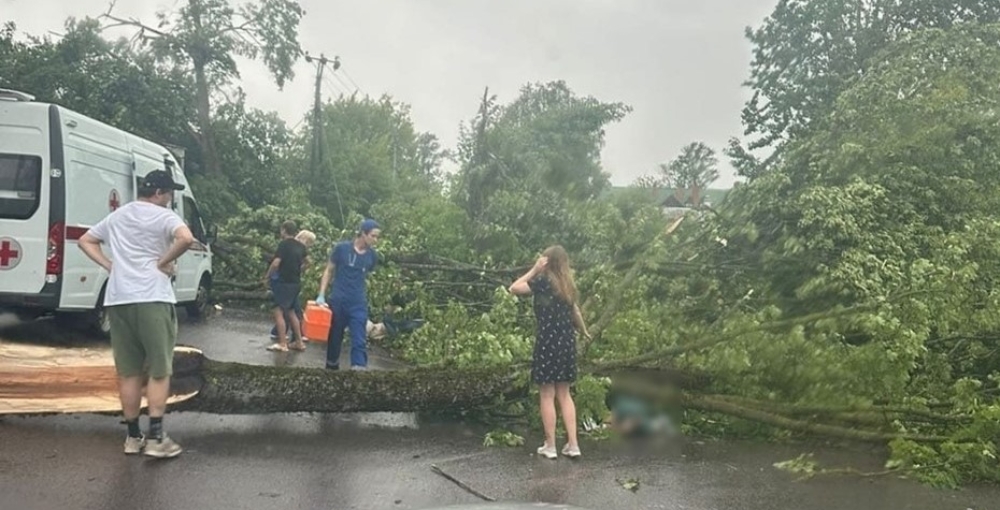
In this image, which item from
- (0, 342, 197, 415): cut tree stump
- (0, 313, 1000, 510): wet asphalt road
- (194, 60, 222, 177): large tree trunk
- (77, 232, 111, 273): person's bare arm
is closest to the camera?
(0, 313, 1000, 510): wet asphalt road

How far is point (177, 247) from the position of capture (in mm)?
5598

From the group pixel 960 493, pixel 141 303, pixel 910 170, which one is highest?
pixel 910 170

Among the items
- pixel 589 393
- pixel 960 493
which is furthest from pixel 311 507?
pixel 960 493

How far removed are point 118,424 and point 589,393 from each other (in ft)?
11.1

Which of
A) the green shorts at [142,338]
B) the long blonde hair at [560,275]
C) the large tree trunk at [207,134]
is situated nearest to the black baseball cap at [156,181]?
the green shorts at [142,338]

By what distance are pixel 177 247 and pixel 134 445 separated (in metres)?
1.25

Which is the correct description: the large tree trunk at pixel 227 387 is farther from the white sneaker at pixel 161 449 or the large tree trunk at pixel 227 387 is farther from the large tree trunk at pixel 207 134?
the large tree trunk at pixel 207 134

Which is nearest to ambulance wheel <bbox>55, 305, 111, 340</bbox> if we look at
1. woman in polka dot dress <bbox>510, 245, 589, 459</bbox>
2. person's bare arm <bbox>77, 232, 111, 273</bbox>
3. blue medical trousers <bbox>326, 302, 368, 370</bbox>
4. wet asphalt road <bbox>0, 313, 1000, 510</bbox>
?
blue medical trousers <bbox>326, 302, 368, 370</bbox>

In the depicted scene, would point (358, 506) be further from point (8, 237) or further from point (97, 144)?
point (97, 144)

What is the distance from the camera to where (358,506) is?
5074 mm

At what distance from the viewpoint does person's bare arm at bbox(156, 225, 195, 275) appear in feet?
18.3

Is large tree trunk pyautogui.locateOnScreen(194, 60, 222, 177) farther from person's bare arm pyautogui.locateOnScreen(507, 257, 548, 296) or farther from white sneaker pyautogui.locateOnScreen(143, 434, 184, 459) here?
white sneaker pyautogui.locateOnScreen(143, 434, 184, 459)

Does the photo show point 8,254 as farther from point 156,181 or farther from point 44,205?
point 156,181

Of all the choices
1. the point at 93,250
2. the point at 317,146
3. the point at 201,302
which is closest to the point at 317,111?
the point at 317,146
